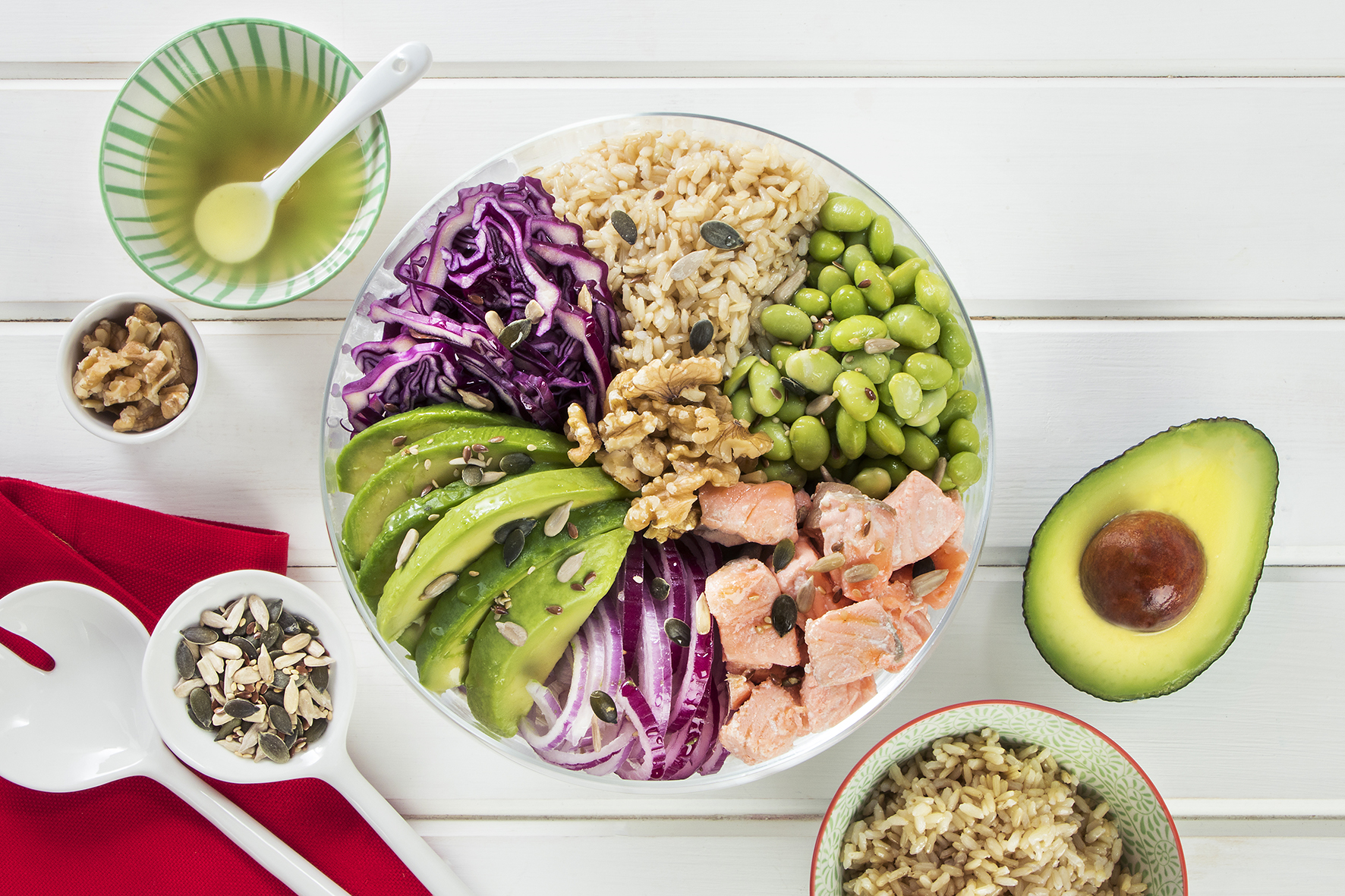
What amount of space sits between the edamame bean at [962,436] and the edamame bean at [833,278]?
35cm

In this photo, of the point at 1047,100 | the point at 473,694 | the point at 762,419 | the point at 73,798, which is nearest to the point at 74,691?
the point at 73,798

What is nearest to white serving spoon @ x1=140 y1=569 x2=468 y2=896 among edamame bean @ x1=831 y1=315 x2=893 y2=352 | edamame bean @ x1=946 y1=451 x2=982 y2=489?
edamame bean @ x1=831 y1=315 x2=893 y2=352

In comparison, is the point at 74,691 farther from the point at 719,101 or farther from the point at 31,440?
the point at 719,101

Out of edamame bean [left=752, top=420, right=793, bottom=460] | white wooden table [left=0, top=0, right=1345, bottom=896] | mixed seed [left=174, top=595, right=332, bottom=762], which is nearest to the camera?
edamame bean [left=752, top=420, right=793, bottom=460]

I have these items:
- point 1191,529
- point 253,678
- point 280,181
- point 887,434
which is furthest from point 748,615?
point 280,181

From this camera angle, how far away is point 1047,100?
6.35 feet

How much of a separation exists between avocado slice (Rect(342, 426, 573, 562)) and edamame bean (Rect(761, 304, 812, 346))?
49 cm

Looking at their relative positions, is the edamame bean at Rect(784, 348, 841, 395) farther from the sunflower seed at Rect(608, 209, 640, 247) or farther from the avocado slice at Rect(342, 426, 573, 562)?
the avocado slice at Rect(342, 426, 573, 562)

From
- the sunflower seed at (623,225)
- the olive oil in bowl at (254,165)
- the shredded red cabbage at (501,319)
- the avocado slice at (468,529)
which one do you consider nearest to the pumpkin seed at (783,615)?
the avocado slice at (468,529)

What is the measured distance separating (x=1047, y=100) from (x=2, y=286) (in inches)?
94.7

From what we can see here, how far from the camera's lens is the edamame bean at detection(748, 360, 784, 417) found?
1574 mm

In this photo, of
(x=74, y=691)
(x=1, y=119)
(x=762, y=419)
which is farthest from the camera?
(x=1, y=119)

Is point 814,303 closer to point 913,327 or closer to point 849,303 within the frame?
point 849,303

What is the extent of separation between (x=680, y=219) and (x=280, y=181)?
2.83 feet
